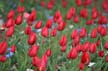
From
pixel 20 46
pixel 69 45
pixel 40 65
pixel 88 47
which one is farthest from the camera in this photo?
pixel 69 45

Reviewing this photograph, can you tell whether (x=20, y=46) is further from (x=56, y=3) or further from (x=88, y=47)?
(x=56, y=3)

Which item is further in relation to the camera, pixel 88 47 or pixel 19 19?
pixel 19 19

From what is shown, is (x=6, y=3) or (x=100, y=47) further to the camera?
(x=6, y=3)

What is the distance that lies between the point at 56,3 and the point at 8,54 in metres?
3.92

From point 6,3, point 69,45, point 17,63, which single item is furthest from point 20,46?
point 6,3

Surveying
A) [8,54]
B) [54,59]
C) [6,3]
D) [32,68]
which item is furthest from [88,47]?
[6,3]

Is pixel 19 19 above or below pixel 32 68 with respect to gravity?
above

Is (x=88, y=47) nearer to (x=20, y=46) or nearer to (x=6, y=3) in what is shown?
(x=20, y=46)

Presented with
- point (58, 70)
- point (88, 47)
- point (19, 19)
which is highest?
point (19, 19)

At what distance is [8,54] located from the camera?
3.84 metres

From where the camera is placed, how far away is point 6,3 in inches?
282

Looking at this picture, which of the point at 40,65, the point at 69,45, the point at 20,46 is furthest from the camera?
the point at 69,45

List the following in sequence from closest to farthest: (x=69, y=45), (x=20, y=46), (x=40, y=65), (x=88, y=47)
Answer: (x=40, y=65) < (x=88, y=47) < (x=20, y=46) < (x=69, y=45)

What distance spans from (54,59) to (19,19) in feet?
2.10
